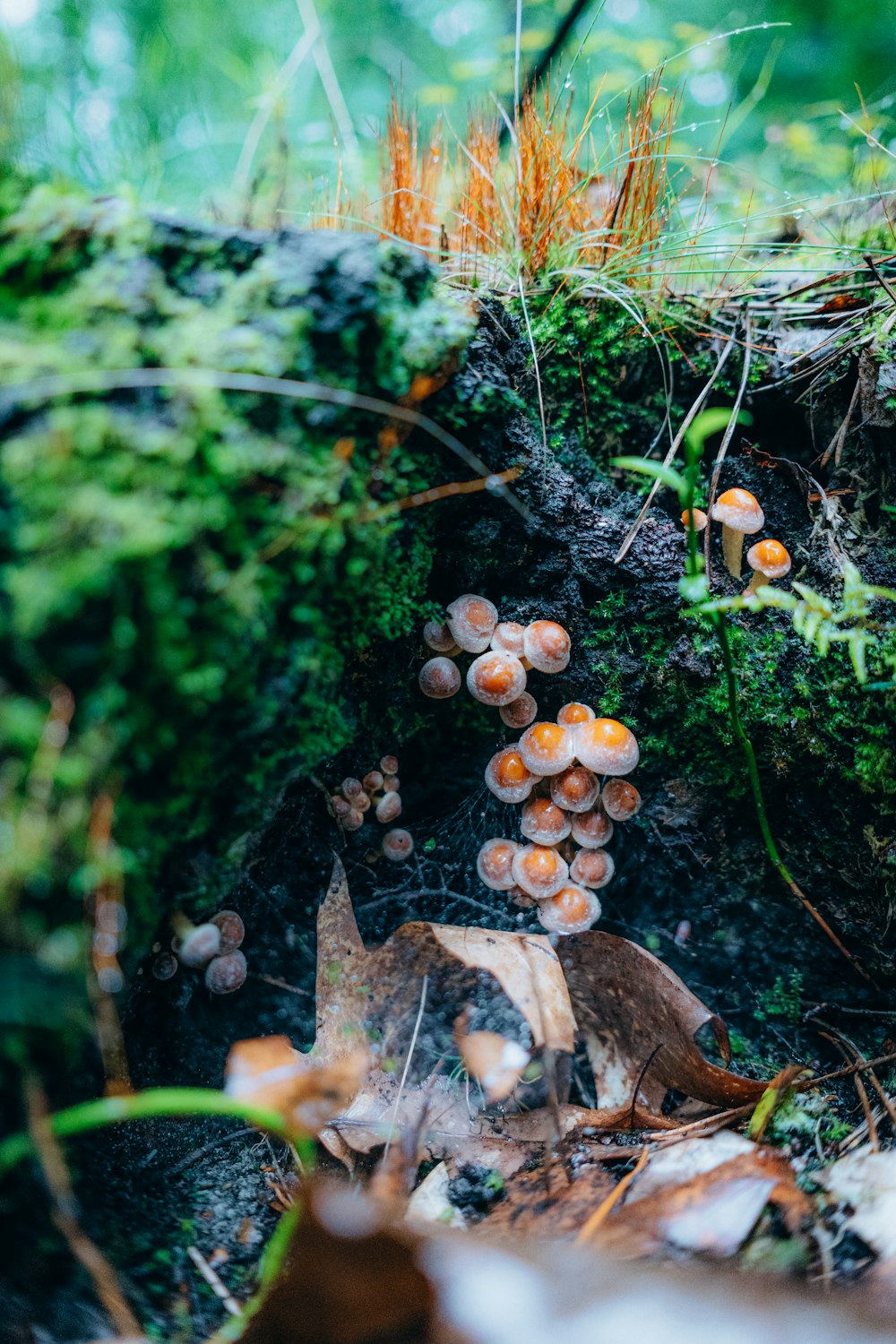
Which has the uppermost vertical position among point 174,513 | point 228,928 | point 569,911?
point 174,513

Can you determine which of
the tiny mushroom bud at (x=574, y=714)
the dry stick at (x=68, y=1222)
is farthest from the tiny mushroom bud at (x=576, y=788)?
the dry stick at (x=68, y=1222)

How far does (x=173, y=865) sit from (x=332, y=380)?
982mm

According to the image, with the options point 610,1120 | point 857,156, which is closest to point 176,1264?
point 610,1120

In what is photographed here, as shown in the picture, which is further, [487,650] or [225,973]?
[487,650]

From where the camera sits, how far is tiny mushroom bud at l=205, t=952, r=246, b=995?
188 centimetres

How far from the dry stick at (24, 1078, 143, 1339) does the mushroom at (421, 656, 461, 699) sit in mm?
1293

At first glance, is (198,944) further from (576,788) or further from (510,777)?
(576,788)

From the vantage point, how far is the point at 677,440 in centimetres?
221

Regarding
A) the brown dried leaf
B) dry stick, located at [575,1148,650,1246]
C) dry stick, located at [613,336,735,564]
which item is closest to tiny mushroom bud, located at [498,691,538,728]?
dry stick, located at [613,336,735,564]

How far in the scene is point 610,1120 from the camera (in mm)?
1695

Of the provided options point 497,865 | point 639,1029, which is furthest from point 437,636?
point 639,1029

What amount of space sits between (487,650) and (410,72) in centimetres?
832

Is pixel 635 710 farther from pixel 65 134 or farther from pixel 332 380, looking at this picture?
pixel 65 134

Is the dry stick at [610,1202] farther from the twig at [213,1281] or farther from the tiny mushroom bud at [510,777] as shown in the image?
the tiny mushroom bud at [510,777]
